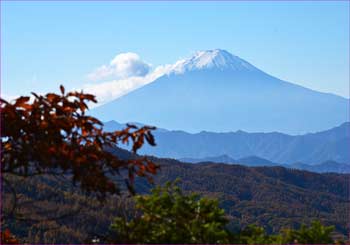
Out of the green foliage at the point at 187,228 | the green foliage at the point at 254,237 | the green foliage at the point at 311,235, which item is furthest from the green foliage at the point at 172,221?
the green foliage at the point at 311,235

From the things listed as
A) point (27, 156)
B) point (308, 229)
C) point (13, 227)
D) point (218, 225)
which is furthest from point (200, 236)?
point (13, 227)

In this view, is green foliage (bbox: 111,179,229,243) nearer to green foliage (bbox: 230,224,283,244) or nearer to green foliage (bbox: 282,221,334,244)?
green foliage (bbox: 230,224,283,244)

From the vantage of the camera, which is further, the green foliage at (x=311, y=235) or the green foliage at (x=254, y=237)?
the green foliage at (x=311, y=235)

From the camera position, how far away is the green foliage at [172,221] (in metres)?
6.70

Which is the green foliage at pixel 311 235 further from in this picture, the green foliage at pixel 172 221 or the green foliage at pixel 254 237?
the green foliage at pixel 172 221

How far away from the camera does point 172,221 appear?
6.91m

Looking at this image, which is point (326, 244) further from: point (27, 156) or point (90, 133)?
point (27, 156)

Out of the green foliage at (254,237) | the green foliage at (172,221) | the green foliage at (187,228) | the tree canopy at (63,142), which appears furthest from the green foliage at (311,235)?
the tree canopy at (63,142)

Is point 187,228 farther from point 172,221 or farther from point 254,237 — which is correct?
point 254,237

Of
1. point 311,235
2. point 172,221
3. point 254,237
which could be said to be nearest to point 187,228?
point 172,221

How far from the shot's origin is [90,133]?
671cm

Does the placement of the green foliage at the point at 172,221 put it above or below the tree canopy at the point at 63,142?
below

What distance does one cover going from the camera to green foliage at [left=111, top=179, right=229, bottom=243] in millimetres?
6699

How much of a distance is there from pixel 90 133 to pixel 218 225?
1601 millimetres
